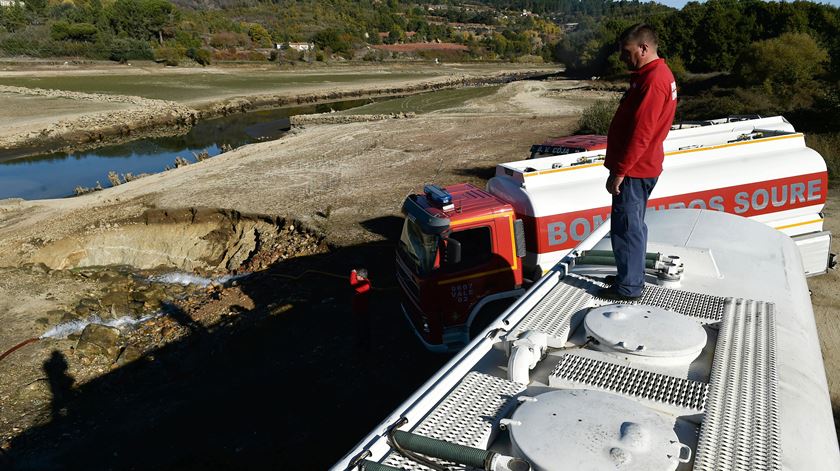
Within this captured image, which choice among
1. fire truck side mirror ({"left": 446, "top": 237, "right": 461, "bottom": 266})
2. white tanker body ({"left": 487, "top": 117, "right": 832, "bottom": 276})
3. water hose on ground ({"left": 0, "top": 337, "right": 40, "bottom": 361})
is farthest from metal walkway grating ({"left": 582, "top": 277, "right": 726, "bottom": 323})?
water hose on ground ({"left": 0, "top": 337, "right": 40, "bottom": 361})

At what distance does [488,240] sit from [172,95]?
50700 mm

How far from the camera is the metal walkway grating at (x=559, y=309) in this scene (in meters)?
3.64

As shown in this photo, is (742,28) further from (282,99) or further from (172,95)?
(172,95)

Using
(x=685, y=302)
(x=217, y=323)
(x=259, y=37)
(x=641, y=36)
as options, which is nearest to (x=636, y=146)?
(x=641, y=36)

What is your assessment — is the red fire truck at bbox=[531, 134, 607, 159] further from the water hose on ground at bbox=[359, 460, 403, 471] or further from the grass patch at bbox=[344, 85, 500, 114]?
the grass patch at bbox=[344, 85, 500, 114]

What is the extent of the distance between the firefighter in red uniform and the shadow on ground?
0.21m

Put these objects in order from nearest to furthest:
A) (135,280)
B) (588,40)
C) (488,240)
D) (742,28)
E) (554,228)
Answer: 1. (488,240)
2. (554,228)
3. (135,280)
4. (742,28)
5. (588,40)

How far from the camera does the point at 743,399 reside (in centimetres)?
285

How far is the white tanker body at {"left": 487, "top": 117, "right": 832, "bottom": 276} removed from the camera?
8.12m

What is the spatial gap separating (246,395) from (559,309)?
5.97 m

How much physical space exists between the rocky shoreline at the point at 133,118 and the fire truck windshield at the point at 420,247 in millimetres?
30925

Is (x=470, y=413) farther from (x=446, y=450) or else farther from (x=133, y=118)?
(x=133, y=118)

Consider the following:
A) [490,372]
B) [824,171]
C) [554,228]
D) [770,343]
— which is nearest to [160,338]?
[554,228]

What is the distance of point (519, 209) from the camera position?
8195mm
